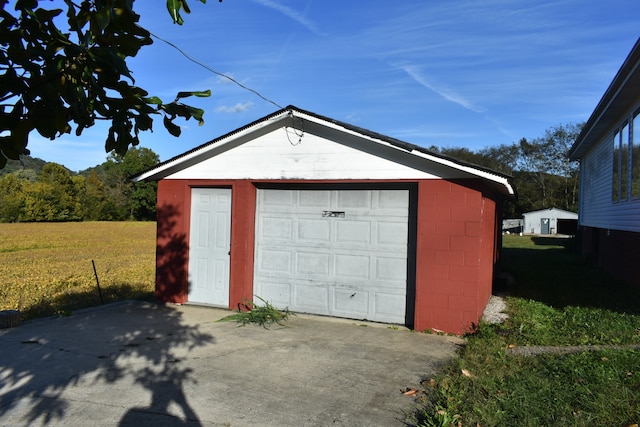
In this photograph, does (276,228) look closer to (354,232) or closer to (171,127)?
(354,232)

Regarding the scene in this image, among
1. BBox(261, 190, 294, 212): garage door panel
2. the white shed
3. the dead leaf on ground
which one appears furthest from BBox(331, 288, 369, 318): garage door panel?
the white shed

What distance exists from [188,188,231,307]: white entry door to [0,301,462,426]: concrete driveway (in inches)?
42.1

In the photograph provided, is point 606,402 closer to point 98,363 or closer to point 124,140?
point 124,140

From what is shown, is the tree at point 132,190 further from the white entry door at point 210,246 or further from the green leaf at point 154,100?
the green leaf at point 154,100

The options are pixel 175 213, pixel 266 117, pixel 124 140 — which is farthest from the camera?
pixel 175 213

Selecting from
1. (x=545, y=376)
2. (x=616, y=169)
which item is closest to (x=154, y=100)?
(x=545, y=376)

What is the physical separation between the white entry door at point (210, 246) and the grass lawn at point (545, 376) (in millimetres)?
4782

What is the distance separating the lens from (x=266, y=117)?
820 centimetres

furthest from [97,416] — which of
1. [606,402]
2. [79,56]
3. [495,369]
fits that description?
[606,402]

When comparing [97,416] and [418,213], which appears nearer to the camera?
[97,416]

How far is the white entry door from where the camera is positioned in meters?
9.12

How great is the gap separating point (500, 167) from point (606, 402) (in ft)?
218

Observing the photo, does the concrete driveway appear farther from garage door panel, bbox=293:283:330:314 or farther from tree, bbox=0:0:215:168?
tree, bbox=0:0:215:168

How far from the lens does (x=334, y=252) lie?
839cm
